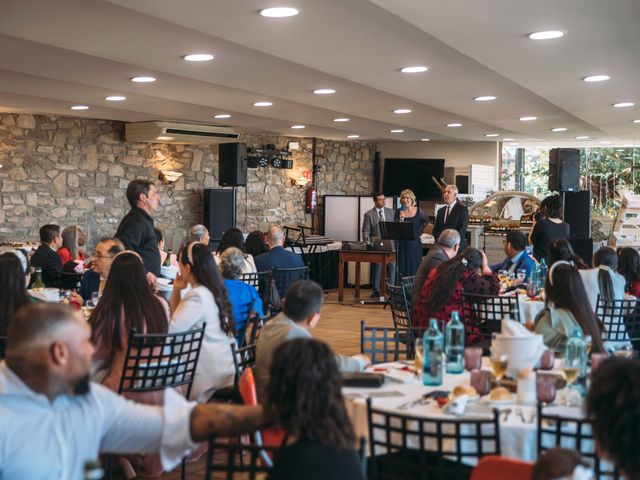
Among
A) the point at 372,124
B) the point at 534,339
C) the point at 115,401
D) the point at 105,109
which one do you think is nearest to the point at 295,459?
the point at 115,401

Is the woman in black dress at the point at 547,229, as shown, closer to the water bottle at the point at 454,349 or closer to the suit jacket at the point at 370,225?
the suit jacket at the point at 370,225

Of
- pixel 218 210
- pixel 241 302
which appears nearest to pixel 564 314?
pixel 241 302

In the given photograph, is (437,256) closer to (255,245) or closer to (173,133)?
(255,245)

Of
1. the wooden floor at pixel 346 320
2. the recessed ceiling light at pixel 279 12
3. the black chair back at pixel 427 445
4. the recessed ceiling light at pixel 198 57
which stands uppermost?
the recessed ceiling light at pixel 198 57

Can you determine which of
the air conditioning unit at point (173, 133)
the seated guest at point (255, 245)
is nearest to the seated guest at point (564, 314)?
the seated guest at point (255, 245)

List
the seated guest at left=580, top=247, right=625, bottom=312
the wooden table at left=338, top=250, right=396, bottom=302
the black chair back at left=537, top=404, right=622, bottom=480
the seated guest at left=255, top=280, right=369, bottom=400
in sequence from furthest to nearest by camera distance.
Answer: the wooden table at left=338, top=250, right=396, bottom=302 < the seated guest at left=580, top=247, right=625, bottom=312 < the seated guest at left=255, top=280, right=369, bottom=400 < the black chair back at left=537, top=404, right=622, bottom=480

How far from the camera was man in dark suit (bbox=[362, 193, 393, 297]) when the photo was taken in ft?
43.5

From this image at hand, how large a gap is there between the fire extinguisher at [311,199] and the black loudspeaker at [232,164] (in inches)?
96.9

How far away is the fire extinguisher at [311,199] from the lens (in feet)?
55.6

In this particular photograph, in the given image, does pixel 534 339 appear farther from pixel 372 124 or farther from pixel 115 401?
pixel 372 124

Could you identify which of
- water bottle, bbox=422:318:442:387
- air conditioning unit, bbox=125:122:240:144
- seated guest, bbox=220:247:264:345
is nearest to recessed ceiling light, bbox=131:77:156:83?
seated guest, bbox=220:247:264:345

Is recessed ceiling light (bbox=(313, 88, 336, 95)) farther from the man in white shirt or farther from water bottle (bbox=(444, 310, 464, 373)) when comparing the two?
the man in white shirt

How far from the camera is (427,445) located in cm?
324

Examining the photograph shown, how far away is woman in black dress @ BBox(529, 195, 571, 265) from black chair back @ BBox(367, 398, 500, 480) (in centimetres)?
626
